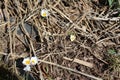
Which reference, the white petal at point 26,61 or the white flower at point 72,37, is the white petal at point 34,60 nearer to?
the white petal at point 26,61

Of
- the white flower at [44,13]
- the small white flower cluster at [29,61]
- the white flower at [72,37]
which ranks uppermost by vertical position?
the white flower at [44,13]

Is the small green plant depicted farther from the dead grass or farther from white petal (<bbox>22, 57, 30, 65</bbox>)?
white petal (<bbox>22, 57, 30, 65</bbox>)

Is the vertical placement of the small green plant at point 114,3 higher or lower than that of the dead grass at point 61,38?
higher

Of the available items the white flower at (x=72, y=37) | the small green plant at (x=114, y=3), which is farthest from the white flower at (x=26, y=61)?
the small green plant at (x=114, y=3)

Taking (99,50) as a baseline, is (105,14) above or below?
above

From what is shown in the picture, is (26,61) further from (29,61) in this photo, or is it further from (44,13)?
(44,13)

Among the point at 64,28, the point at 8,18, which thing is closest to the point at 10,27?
the point at 8,18

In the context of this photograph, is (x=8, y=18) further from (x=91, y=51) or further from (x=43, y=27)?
(x=91, y=51)

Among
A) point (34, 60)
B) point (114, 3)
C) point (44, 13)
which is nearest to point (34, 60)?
point (34, 60)
